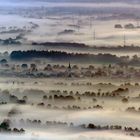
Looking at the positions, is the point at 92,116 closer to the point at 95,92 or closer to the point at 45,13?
the point at 95,92

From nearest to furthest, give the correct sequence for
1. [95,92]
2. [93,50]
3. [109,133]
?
[109,133] → [95,92] → [93,50]

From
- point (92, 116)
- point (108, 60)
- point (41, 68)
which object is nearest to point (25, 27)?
point (41, 68)

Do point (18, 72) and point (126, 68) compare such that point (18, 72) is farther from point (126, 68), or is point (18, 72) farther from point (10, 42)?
point (126, 68)

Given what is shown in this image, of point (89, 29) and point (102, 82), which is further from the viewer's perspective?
point (89, 29)

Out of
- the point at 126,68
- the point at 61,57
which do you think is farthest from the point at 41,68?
the point at 126,68

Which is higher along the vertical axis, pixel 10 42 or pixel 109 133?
pixel 10 42

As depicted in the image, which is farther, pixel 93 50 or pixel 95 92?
pixel 93 50

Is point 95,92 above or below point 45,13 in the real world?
below

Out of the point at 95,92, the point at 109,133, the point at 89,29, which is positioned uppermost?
the point at 89,29

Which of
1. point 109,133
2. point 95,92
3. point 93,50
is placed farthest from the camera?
point 93,50
